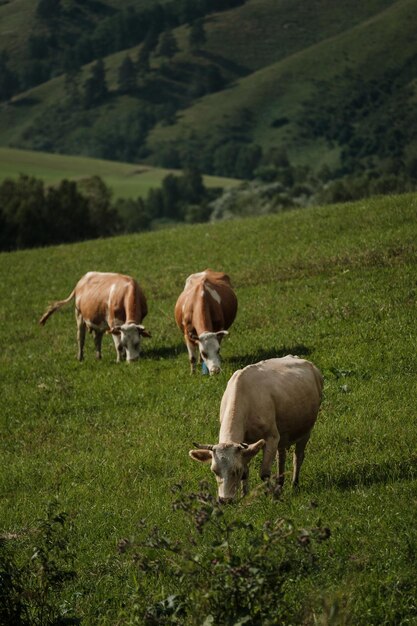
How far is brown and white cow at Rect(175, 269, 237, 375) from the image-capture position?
77.6 feet

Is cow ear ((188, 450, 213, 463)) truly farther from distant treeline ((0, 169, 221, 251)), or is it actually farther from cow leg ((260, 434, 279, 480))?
distant treeline ((0, 169, 221, 251))

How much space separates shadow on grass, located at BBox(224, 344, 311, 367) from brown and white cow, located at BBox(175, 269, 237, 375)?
2.44 ft

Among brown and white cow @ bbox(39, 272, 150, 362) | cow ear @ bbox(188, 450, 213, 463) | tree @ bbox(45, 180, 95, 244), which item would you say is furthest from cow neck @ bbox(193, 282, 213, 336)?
tree @ bbox(45, 180, 95, 244)

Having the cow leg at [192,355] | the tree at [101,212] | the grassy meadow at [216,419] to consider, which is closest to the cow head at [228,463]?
the grassy meadow at [216,419]

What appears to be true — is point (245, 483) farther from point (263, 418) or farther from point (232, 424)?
point (263, 418)

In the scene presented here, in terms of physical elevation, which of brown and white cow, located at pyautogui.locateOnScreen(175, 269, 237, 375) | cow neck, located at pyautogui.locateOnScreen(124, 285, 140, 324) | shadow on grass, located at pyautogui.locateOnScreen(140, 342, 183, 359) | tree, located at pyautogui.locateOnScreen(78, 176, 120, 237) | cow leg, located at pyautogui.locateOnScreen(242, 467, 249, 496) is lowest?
tree, located at pyautogui.locateOnScreen(78, 176, 120, 237)

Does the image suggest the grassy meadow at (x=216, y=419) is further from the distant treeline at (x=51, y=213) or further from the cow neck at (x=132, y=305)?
the distant treeline at (x=51, y=213)

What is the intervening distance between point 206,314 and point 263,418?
956 centimetres

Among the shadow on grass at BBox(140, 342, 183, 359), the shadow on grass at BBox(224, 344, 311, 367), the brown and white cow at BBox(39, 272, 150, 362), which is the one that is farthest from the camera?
the shadow on grass at BBox(140, 342, 183, 359)

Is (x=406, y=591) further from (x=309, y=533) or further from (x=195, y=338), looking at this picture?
(x=195, y=338)

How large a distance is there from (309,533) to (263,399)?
6024 millimetres

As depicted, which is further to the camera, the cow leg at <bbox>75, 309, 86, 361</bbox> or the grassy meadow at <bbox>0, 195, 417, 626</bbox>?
the cow leg at <bbox>75, 309, 86, 361</bbox>

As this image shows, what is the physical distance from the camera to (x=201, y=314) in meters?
24.5

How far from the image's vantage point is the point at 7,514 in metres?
16.8
